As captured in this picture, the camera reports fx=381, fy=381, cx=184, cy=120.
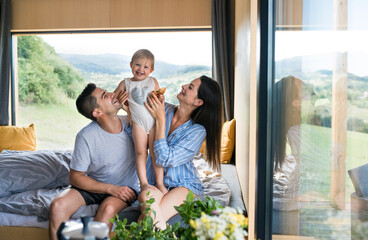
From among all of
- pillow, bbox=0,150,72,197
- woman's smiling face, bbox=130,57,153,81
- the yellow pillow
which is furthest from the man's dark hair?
the yellow pillow

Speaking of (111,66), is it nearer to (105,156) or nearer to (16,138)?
(16,138)

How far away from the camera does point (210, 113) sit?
2.16 meters

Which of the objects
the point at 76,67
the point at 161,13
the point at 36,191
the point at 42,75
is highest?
the point at 161,13

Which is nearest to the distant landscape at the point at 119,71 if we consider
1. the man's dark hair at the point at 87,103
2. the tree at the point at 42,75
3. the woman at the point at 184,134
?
the tree at the point at 42,75

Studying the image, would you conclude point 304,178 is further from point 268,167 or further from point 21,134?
point 21,134

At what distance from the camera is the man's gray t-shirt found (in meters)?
2.15

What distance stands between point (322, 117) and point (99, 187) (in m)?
1.47

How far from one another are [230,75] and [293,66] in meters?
3.13

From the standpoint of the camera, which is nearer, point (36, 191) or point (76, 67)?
point (36, 191)

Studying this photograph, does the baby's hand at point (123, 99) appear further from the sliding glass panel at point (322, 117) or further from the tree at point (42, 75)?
the tree at point (42, 75)

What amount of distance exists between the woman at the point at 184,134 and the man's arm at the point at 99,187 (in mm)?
159

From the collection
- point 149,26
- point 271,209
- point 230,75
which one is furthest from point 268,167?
point 149,26

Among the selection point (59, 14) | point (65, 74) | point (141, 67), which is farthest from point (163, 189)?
point (65, 74)

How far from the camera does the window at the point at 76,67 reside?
4.90m
